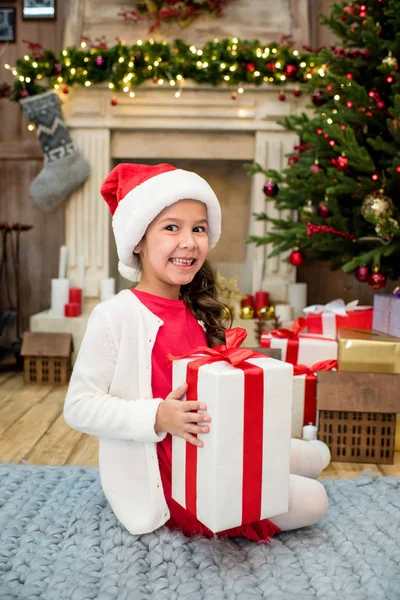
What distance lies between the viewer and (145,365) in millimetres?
1163

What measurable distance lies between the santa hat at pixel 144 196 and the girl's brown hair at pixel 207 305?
0.14m

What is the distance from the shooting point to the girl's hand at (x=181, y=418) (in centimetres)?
100

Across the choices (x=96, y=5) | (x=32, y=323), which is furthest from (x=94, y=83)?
(x=32, y=323)

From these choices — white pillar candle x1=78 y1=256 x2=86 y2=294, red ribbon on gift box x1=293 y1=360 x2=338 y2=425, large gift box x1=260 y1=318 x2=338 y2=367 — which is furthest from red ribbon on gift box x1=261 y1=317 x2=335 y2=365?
white pillar candle x1=78 y1=256 x2=86 y2=294

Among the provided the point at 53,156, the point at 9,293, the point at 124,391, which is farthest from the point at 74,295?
the point at 124,391

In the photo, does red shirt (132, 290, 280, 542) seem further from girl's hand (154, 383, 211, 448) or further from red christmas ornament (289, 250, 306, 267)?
red christmas ornament (289, 250, 306, 267)

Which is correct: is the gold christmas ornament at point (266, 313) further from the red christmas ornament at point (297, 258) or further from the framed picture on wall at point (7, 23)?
the framed picture on wall at point (7, 23)

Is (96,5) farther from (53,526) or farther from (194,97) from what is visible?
(53,526)

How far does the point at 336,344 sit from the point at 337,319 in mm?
204

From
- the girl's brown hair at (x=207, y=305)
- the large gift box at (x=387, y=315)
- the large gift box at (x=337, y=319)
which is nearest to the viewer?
the girl's brown hair at (x=207, y=305)

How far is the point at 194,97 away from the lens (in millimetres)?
3148

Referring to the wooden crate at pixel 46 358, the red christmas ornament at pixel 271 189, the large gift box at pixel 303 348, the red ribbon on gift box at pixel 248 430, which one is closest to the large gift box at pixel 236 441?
the red ribbon on gift box at pixel 248 430

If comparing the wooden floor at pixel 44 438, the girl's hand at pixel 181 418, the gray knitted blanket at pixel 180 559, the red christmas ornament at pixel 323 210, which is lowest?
the wooden floor at pixel 44 438

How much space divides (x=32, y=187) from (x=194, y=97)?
1037 millimetres
